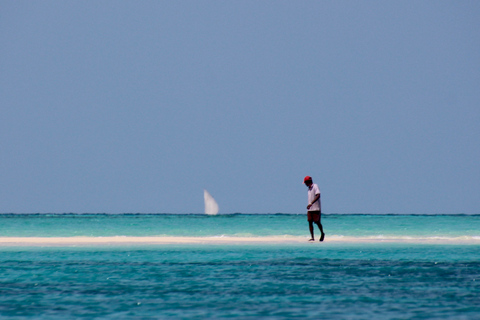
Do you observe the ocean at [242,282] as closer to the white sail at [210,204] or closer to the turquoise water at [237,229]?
the turquoise water at [237,229]

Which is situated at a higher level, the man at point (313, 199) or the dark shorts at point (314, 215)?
the man at point (313, 199)

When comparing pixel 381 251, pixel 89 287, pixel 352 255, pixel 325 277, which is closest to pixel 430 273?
pixel 325 277

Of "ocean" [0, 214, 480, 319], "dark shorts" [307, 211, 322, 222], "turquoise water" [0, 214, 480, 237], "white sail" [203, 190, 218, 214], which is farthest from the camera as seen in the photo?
"white sail" [203, 190, 218, 214]


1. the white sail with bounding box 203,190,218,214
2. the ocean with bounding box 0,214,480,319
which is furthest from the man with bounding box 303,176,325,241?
the white sail with bounding box 203,190,218,214

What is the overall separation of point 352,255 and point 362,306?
7.39m

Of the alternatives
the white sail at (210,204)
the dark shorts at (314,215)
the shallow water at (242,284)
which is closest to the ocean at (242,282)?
the shallow water at (242,284)

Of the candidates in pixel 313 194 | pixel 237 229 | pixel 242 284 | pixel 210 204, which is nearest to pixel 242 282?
pixel 242 284

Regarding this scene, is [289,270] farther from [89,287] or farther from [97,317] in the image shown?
[97,317]

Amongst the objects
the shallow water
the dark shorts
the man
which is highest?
the man

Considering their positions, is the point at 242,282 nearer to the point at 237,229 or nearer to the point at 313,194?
the point at 313,194

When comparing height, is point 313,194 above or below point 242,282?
above

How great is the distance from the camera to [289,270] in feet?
43.1

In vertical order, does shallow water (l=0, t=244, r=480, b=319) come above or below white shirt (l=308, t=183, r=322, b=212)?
below

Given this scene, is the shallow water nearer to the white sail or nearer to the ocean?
the ocean
